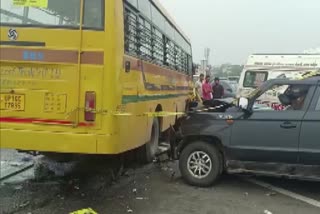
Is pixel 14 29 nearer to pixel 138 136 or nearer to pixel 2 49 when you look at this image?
pixel 2 49

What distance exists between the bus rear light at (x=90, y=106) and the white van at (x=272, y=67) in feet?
47.7

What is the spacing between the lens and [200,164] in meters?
8.97

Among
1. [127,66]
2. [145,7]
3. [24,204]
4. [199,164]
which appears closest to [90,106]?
[127,66]

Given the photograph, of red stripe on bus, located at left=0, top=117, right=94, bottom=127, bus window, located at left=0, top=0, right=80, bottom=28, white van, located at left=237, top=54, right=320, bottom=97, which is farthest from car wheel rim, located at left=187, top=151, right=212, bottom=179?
white van, located at left=237, top=54, right=320, bottom=97

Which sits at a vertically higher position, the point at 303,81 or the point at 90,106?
the point at 303,81

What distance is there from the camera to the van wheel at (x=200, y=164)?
29.1ft

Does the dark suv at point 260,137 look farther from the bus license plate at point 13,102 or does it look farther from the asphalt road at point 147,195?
the bus license plate at point 13,102

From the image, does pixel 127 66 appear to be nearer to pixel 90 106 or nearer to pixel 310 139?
pixel 90 106

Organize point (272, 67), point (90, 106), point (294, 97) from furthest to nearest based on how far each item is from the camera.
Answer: point (272, 67)
point (294, 97)
point (90, 106)

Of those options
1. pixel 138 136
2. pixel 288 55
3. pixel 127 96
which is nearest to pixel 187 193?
pixel 138 136

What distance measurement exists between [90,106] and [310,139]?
11.4 ft

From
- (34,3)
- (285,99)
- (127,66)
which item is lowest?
(285,99)

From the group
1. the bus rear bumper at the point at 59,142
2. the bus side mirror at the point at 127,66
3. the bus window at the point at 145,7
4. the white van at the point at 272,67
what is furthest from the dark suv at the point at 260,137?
the white van at the point at 272,67

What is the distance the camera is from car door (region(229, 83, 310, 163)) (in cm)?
840
